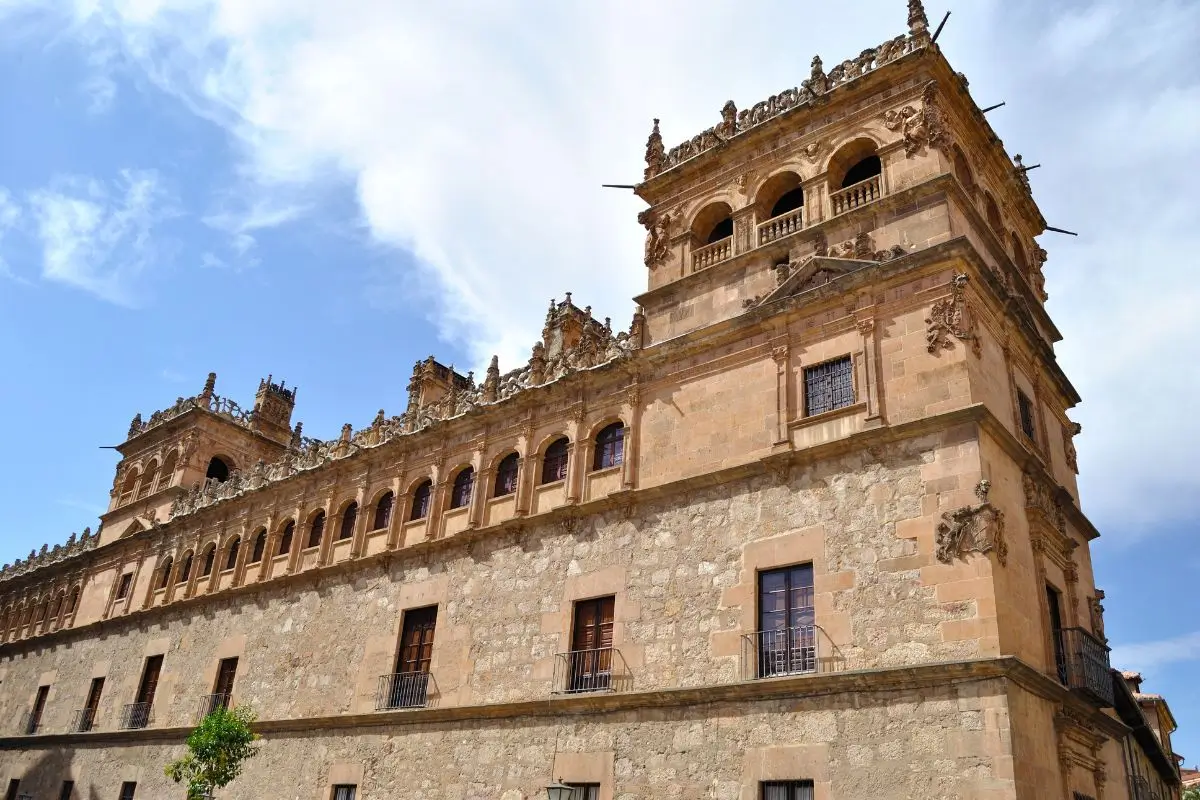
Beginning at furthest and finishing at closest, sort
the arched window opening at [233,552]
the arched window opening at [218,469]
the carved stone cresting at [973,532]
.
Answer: the arched window opening at [218,469]
the arched window opening at [233,552]
the carved stone cresting at [973,532]

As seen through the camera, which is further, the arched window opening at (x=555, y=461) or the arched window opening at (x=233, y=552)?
the arched window opening at (x=233, y=552)

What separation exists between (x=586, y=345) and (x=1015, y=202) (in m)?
9.04

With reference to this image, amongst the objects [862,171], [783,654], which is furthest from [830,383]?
[862,171]

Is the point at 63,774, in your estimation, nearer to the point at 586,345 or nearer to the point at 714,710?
the point at 586,345

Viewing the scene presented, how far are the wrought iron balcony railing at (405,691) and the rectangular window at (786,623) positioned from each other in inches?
277

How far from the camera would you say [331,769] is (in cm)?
1873

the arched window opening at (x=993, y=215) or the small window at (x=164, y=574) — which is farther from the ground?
the arched window opening at (x=993, y=215)

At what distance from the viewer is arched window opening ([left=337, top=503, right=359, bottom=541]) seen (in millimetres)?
22375

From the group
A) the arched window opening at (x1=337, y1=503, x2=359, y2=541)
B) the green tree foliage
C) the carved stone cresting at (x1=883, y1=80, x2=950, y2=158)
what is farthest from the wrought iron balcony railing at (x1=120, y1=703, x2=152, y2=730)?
the carved stone cresting at (x1=883, y1=80, x2=950, y2=158)

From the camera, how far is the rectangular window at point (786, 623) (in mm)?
13258

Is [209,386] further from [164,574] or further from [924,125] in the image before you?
[924,125]

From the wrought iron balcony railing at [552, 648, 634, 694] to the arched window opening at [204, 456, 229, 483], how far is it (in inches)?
808

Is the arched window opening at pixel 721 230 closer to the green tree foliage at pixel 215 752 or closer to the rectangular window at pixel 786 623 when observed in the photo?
the rectangular window at pixel 786 623

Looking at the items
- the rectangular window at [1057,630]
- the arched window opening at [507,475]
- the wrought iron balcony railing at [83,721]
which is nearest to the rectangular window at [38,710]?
the wrought iron balcony railing at [83,721]
